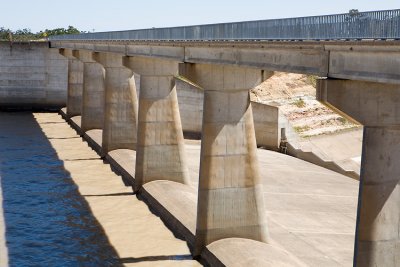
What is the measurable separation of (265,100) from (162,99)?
127ft

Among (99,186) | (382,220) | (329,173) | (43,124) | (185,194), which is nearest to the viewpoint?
(382,220)

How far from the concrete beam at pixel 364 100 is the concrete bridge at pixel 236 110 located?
0.03 m

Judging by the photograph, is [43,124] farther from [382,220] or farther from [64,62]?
[382,220]

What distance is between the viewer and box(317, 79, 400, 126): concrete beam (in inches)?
627

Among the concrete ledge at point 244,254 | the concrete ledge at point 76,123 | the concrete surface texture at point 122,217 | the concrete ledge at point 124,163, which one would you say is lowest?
the concrete surface texture at point 122,217

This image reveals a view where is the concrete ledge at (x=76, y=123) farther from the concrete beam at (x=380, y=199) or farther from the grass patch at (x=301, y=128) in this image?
the concrete beam at (x=380, y=199)

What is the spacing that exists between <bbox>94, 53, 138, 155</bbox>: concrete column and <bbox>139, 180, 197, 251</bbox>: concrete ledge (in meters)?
11.4

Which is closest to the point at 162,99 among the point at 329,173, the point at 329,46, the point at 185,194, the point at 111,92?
the point at 185,194

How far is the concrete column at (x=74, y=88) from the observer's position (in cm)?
6962

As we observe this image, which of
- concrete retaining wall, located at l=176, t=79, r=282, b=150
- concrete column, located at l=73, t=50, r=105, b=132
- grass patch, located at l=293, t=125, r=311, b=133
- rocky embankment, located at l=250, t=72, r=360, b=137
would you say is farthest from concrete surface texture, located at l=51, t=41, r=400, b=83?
rocky embankment, located at l=250, t=72, r=360, b=137

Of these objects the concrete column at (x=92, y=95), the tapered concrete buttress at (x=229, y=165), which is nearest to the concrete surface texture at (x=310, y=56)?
the tapered concrete buttress at (x=229, y=165)

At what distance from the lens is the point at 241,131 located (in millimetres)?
26922

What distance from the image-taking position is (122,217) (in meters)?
33.2

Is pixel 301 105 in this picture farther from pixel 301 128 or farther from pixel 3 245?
pixel 3 245
